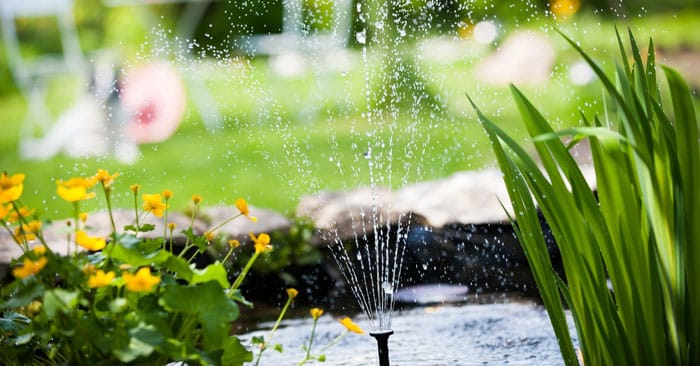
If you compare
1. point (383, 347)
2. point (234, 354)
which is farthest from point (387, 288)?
point (234, 354)

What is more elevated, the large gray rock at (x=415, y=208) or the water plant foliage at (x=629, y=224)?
the large gray rock at (x=415, y=208)

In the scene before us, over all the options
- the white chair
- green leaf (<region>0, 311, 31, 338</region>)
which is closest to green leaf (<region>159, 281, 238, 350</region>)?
green leaf (<region>0, 311, 31, 338</region>)

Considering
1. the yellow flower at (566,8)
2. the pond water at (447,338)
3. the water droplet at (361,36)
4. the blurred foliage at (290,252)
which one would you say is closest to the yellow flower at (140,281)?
the pond water at (447,338)

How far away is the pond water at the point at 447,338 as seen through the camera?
9.04 ft

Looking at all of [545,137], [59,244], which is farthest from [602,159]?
[59,244]

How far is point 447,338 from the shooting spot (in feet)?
10.2

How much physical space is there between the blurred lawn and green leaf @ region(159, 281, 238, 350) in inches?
207

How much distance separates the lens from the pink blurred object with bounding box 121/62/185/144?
8.03 meters

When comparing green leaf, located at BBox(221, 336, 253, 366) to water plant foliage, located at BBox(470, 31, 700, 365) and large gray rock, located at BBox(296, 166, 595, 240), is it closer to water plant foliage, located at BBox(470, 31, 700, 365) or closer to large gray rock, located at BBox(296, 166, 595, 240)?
water plant foliage, located at BBox(470, 31, 700, 365)

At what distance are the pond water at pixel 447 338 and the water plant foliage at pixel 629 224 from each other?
3.53ft

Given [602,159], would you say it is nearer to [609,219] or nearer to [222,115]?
[609,219]

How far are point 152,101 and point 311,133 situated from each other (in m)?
1.47

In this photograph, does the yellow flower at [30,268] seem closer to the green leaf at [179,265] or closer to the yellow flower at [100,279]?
the yellow flower at [100,279]

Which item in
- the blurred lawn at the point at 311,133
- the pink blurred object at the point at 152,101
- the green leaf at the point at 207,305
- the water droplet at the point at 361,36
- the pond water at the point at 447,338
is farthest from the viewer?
the water droplet at the point at 361,36
